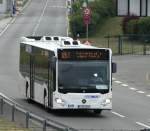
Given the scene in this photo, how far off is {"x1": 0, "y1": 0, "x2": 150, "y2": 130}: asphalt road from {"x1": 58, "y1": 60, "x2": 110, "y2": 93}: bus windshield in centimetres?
99

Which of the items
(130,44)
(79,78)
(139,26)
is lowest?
(130,44)

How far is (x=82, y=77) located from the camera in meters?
25.2

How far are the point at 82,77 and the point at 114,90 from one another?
38.3 ft

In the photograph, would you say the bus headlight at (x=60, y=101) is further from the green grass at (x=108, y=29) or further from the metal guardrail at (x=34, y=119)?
the green grass at (x=108, y=29)

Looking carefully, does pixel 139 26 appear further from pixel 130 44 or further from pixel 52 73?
pixel 52 73

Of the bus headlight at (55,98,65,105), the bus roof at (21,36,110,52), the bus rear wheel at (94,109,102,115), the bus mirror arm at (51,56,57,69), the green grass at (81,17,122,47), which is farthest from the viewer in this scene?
the green grass at (81,17,122,47)

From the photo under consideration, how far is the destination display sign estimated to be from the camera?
2514 cm

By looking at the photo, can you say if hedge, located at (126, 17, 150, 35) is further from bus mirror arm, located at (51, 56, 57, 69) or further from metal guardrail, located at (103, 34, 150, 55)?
bus mirror arm, located at (51, 56, 57, 69)

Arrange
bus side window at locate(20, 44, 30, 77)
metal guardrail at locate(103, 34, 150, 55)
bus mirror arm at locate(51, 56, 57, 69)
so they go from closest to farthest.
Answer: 1. bus mirror arm at locate(51, 56, 57, 69)
2. bus side window at locate(20, 44, 30, 77)
3. metal guardrail at locate(103, 34, 150, 55)

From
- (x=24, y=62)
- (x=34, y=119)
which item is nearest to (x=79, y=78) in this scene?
(x=24, y=62)

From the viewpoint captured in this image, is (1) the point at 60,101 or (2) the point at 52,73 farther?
(2) the point at 52,73

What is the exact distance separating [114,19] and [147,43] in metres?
17.3

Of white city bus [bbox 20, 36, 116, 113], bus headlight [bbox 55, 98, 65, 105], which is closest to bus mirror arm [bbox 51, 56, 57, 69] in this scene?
white city bus [bbox 20, 36, 116, 113]

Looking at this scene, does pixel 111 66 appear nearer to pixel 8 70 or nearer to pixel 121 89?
pixel 121 89
